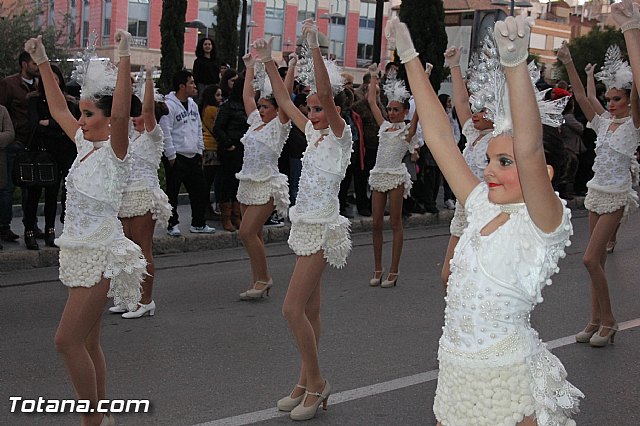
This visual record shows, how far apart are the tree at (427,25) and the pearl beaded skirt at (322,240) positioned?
12.6 m

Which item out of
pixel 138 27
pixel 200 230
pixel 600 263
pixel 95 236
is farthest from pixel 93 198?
pixel 138 27

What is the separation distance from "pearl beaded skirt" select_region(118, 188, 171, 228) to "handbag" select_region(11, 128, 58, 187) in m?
2.65

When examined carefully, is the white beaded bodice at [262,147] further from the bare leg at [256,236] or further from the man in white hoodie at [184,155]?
the man in white hoodie at [184,155]

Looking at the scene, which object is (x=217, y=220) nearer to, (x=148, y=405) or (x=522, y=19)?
(x=148, y=405)

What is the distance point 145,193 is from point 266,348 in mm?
1904

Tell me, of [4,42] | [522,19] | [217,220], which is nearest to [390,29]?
[522,19]

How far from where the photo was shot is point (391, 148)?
Answer: 10.3 m

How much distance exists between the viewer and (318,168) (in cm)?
665

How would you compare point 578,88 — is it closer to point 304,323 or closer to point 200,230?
point 304,323

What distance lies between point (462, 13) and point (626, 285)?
11.1 metres

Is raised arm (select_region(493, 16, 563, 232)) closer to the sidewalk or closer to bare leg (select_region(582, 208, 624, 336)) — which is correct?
bare leg (select_region(582, 208, 624, 336))

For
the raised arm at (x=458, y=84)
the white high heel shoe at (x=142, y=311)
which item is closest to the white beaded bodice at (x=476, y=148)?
the raised arm at (x=458, y=84)

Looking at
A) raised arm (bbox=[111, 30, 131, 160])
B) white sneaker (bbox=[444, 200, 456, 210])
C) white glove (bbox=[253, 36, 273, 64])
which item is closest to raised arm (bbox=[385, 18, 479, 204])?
raised arm (bbox=[111, 30, 131, 160])

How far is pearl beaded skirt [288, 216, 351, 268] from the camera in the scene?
6250mm
